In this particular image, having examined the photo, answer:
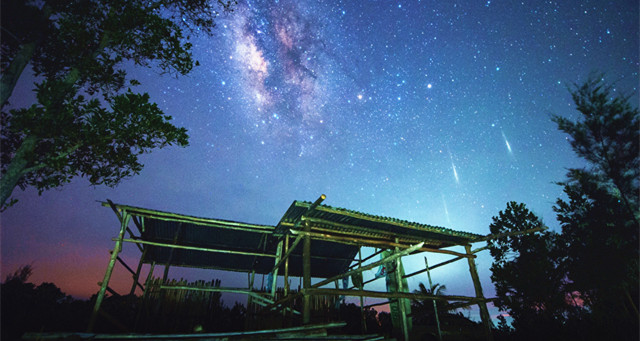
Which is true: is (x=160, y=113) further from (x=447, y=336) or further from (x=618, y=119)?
(x=618, y=119)

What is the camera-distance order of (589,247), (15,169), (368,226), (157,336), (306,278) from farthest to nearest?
(589,247) → (368,226) → (306,278) → (15,169) → (157,336)

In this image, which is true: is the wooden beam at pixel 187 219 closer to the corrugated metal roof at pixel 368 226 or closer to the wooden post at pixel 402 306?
the corrugated metal roof at pixel 368 226

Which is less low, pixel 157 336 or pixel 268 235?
pixel 268 235

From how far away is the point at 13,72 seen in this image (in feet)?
22.8

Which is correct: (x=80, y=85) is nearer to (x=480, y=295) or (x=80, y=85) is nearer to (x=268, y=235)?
(x=268, y=235)

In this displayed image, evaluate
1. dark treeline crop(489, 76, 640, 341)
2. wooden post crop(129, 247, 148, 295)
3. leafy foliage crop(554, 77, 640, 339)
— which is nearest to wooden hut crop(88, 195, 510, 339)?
wooden post crop(129, 247, 148, 295)

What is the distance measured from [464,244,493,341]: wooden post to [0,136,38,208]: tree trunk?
14.6 metres

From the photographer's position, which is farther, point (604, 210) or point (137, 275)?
point (604, 210)

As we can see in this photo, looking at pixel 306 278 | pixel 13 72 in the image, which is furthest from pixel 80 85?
pixel 306 278

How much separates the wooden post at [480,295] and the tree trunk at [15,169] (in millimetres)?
14633

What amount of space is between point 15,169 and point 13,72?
2.69 meters

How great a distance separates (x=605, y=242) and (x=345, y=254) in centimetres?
1926

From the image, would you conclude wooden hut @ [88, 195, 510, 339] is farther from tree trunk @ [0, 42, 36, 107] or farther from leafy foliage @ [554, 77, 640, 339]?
leafy foliage @ [554, 77, 640, 339]

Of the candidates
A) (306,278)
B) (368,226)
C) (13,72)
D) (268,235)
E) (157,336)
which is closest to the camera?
(157,336)
